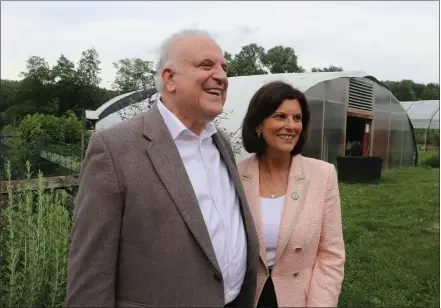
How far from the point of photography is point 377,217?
7.69 metres

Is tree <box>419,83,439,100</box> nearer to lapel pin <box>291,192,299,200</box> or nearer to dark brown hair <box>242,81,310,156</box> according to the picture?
dark brown hair <box>242,81,310,156</box>

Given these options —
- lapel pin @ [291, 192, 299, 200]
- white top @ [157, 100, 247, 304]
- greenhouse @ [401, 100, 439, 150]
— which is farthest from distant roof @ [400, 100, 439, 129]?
white top @ [157, 100, 247, 304]

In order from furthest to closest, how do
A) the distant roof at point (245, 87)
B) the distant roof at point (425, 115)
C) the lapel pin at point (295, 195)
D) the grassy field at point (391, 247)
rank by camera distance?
1. the distant roof at point (425, 115)
2. the distant roof at point (245, 87)
3. the grassy field at point (391, 247)
4. the lapel pin at point (295, 195)

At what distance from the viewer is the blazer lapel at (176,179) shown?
58.1 inches

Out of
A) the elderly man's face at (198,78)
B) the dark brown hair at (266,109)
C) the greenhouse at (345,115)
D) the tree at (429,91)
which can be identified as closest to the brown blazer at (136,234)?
the elderly man's face at (198,78)

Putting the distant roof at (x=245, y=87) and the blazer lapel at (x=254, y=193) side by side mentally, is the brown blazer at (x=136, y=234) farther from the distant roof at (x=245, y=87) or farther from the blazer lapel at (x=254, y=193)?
the distant roof at (x=245, y=87)

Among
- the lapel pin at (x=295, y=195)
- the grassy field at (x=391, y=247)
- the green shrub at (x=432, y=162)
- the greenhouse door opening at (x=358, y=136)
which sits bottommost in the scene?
the green shrub at (x=432, y=162)

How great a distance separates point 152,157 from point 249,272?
2.08 ft

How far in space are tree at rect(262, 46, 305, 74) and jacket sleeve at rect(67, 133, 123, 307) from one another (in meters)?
40.7

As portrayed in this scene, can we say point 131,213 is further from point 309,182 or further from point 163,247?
point 309,182

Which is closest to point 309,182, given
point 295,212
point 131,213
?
point 295,212

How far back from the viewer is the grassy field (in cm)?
446

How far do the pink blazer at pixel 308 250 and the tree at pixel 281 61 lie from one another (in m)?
40.1

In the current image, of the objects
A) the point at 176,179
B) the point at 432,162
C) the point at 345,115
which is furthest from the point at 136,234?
the point at 432,162
